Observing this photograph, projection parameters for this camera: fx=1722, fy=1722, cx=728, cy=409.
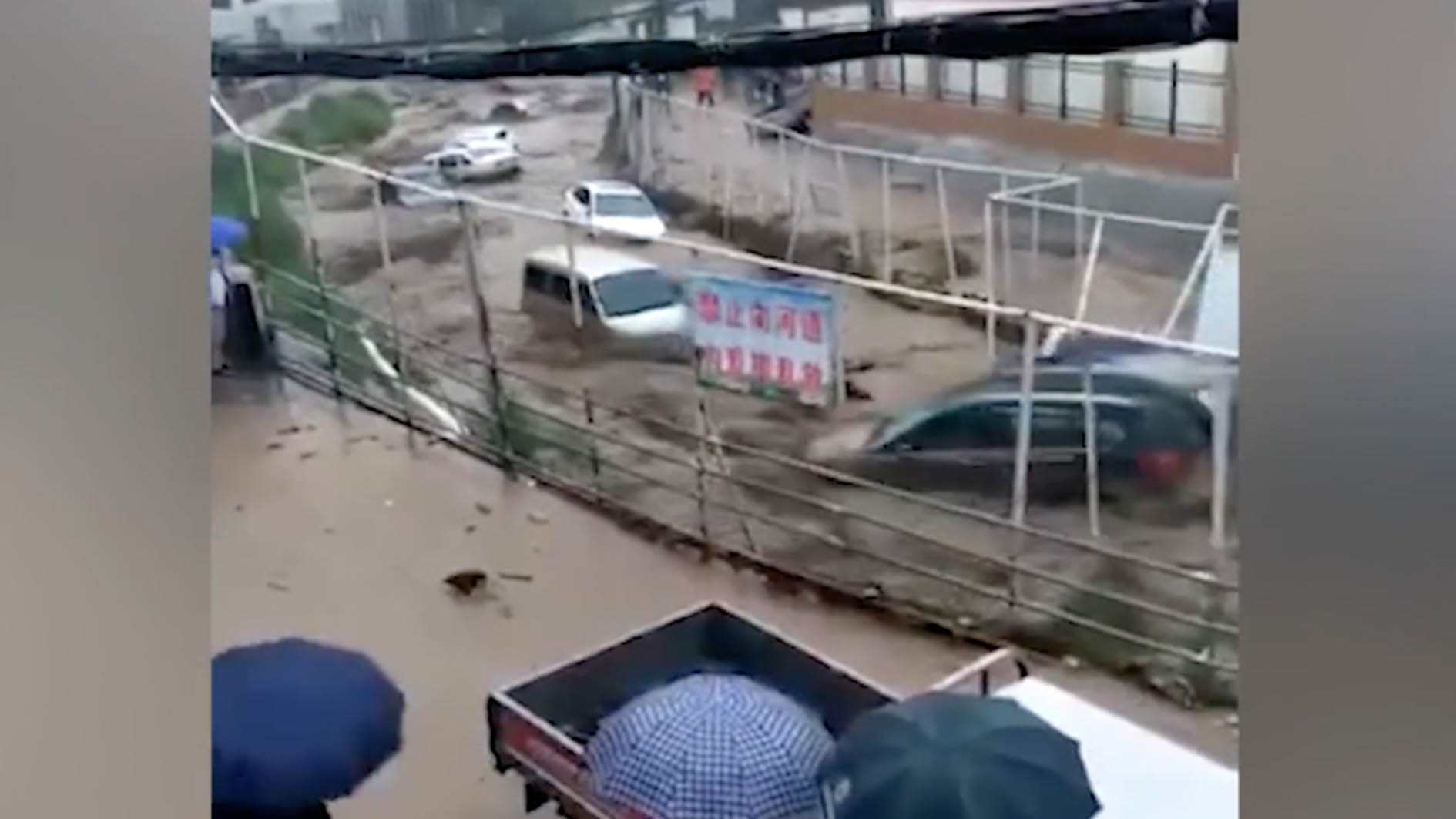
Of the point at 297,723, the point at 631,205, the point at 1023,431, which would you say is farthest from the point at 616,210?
the point at 297,723

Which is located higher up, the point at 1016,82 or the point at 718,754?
the point at 1016,82

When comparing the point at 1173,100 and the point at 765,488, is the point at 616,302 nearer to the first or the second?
the point at 765,488

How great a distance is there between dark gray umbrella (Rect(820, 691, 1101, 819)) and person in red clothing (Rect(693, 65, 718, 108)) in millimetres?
440

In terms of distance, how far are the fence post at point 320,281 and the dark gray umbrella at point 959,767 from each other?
47 centimetres

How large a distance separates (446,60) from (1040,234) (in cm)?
45

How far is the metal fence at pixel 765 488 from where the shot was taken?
113cm

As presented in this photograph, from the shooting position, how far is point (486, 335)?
1268 mm

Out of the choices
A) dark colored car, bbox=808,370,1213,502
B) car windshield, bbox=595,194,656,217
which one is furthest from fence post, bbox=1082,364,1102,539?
car windshield, bbox=595,194,656,217

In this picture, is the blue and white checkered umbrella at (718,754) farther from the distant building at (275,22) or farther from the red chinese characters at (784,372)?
the distant building at (275,22)

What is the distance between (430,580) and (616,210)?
0.97ft
